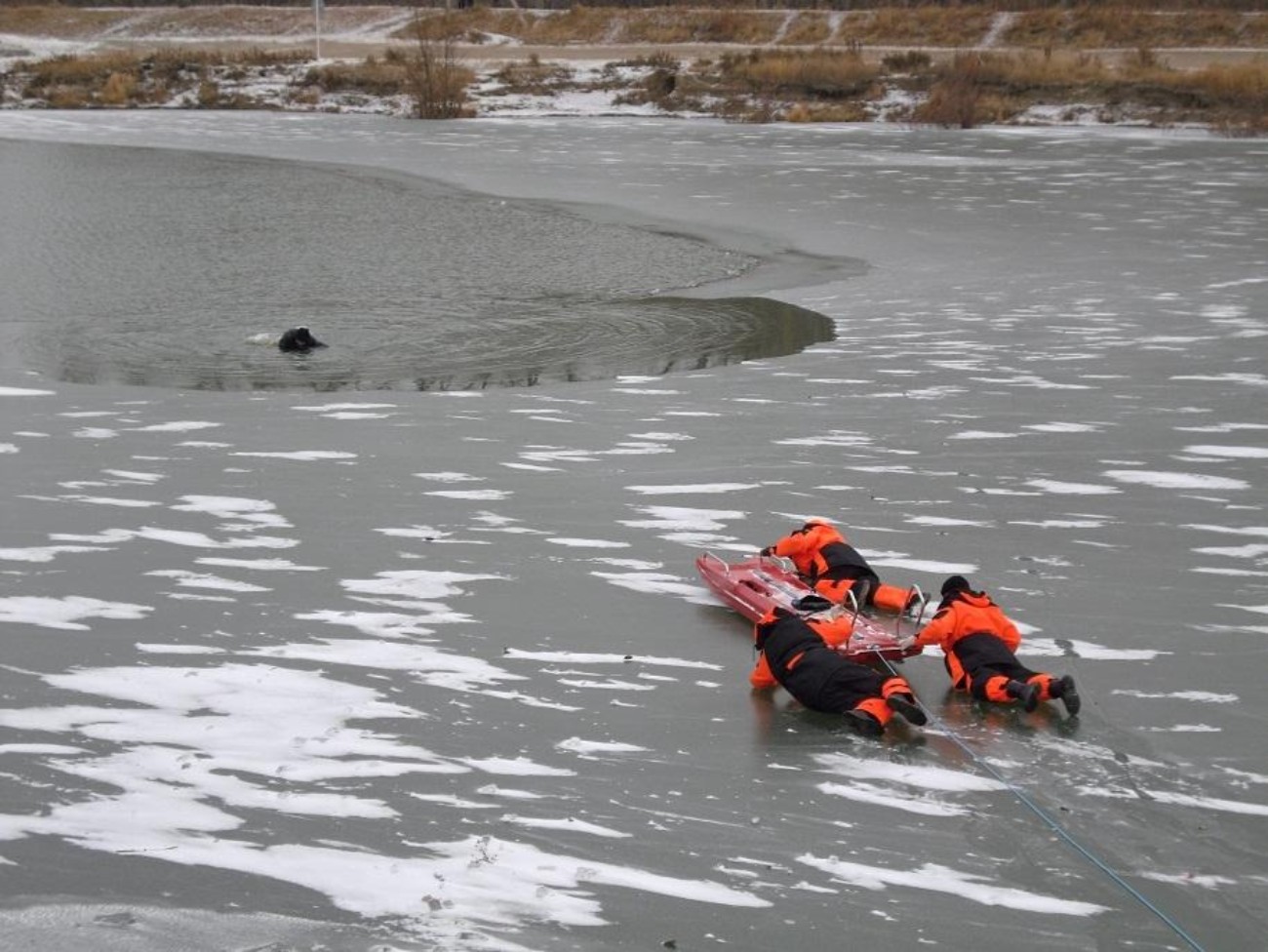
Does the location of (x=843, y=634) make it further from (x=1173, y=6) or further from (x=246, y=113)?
(x=1173, y=6)

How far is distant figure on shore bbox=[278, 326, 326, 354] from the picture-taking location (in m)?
12.0

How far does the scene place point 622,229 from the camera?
19.1 meters

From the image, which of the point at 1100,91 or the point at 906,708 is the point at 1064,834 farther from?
the point at 1100,91

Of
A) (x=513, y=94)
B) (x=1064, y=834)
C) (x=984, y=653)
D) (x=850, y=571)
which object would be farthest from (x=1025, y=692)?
(x=513, y=94)

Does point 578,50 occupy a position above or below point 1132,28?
below

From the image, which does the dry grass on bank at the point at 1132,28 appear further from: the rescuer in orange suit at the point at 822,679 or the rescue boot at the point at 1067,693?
the rescue boot at the point at 1067,693

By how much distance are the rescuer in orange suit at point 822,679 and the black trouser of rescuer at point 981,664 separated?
26 centimetres

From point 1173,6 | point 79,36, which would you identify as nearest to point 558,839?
point 1173,6

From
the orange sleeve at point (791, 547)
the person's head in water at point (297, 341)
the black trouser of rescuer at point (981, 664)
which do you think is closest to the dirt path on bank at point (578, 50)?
the person's head in water at point (297, 341)

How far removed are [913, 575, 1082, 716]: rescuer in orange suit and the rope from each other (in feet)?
0.64

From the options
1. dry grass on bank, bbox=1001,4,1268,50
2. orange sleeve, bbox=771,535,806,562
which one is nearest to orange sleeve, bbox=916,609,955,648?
orange sleeve, bbox=771,535,806,562

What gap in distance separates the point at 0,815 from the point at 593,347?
7964mm

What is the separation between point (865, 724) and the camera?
5.39m

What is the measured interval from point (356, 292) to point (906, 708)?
33.0 feet
